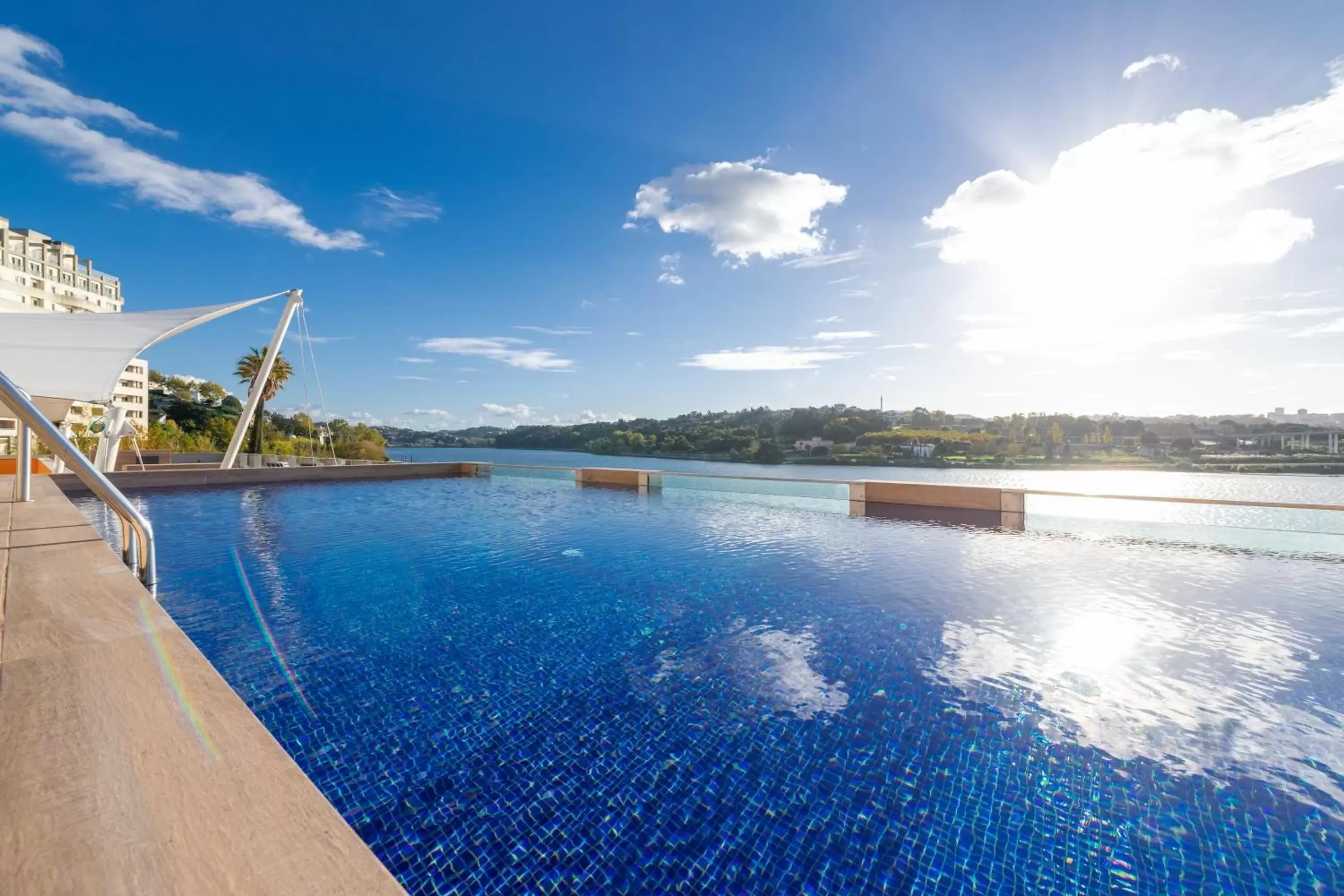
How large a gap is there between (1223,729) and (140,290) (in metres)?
44.8

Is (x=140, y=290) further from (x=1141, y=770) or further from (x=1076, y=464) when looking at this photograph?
(x=1076, y=464)

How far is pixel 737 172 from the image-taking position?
48.7 feet

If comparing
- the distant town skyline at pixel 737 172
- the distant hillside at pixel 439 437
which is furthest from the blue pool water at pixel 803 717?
the distant hillside at pixel 439 437

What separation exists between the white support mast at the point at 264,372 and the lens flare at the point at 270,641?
12.1 m

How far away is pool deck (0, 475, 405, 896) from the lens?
1034 millimetres

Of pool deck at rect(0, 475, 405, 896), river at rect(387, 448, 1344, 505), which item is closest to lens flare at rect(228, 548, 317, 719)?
pool deck at rect(0, 475, 405, 896)

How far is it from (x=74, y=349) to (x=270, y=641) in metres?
9.78

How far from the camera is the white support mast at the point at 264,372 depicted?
1653 cm

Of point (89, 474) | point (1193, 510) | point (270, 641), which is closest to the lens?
point (89, 474)

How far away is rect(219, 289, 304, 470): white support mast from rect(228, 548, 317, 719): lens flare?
1205 cm

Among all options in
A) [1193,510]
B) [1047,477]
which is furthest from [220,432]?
[1047,477]

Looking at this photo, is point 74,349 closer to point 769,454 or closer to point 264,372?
point 264,372

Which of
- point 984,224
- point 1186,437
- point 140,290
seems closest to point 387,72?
point 984,224

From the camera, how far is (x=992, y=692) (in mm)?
4012
